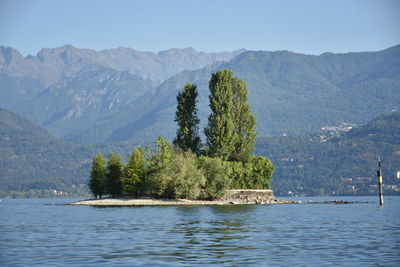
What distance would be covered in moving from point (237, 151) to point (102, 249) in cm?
9714

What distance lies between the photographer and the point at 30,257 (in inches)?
1481

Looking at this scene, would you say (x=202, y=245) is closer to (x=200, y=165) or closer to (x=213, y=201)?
(x=200, y=165)

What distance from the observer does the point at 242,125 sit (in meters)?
136

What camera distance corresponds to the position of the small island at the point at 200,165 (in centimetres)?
12350

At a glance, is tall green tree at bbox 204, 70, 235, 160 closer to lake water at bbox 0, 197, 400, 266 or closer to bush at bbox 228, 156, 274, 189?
bush at bbox 228, 156, 274, 189

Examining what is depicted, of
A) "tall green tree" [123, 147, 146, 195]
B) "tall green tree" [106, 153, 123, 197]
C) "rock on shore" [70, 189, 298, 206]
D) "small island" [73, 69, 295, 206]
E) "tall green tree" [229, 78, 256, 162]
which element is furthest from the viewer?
"tall green tree" [106, 153, 123, 197]

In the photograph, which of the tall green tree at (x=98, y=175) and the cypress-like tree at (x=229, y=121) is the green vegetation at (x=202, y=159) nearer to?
the cypress-like tree at (x=229, y=121)

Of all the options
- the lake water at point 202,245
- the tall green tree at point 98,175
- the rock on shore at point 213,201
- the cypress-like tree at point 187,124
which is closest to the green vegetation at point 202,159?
the cypress-like tree at point 187,124

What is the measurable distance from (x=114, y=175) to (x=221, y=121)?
2818 centimetres

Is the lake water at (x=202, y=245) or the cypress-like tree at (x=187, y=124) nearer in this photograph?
the lake water at (x=202, y=245)

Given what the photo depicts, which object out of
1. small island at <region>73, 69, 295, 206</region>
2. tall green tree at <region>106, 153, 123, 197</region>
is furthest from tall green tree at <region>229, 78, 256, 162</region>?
tall green tree at <region>106, 153, 123, 197</region>

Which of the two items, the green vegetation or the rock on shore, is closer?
the green vegetation

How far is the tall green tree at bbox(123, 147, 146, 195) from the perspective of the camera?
431ft

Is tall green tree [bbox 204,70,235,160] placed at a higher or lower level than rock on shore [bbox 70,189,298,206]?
higher
